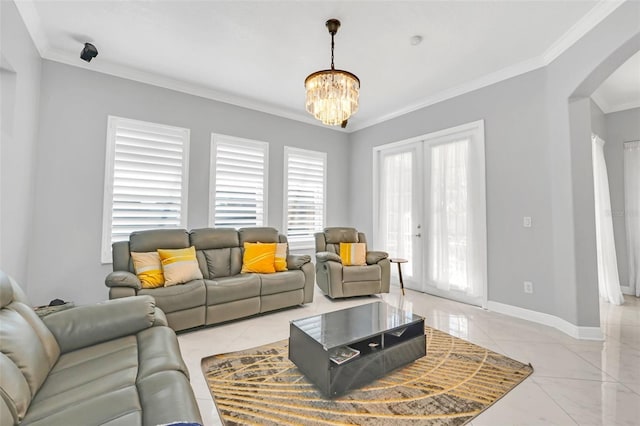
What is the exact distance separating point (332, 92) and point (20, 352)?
247 centimetres

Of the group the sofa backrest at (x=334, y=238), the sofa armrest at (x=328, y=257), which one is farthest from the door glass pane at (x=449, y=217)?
the sofa armrest at (x=328, y=257)

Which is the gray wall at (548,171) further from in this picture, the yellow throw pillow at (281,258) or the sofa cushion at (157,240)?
the sofa cushion at (157,240)

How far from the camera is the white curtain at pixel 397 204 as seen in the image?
4.63 m

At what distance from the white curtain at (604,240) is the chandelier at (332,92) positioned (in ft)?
12.2

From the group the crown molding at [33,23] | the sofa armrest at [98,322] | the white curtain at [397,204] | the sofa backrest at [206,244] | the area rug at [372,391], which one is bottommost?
the area rug at [372,391]

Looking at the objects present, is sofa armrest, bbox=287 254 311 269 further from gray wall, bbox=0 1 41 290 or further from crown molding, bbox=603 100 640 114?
crown molding, bbox=603 100 640 114

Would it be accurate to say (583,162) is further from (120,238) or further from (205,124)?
(120,238)

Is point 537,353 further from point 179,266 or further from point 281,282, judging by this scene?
point 179,266

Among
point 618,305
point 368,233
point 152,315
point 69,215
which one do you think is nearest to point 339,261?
point 368,233

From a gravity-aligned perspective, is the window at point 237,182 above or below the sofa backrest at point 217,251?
above

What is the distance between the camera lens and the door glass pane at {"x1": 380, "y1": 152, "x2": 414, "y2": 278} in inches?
182

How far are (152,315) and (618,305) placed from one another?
542 centimetres

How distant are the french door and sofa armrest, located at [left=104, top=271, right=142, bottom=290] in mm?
3719

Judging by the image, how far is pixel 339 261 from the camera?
4070 millimetres
